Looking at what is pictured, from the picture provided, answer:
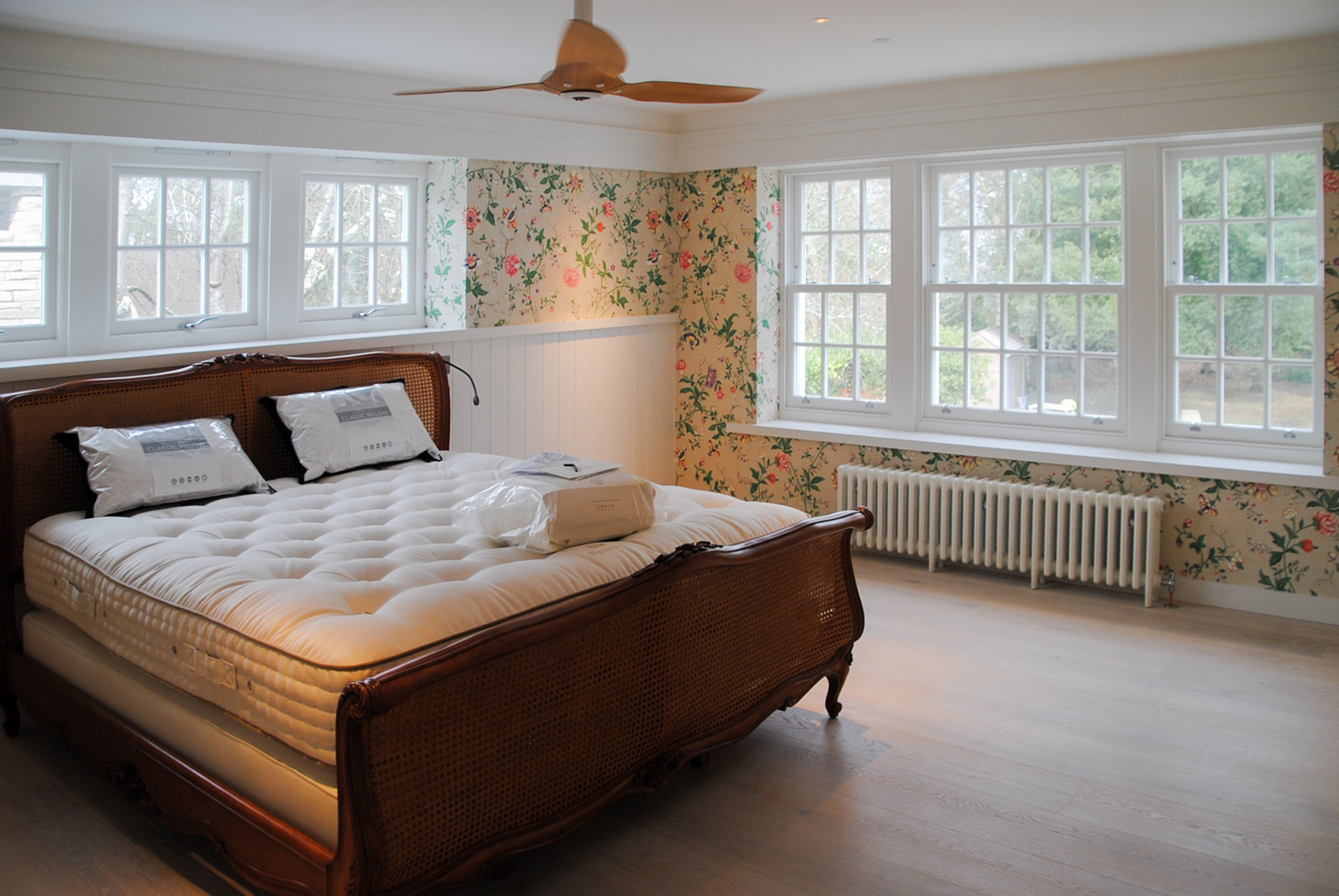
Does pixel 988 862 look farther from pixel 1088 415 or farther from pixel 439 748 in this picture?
pixel 1088 415

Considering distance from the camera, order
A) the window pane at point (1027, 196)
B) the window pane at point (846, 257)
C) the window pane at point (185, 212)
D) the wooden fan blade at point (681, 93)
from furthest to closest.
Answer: the window pane at point (846, 257) < the window pane at point (1027, 196) < the window pane at point (185, 212) < the wooden fan blade at point (681, 93)

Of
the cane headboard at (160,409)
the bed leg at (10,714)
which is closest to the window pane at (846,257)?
the cane headboard at (160,409)

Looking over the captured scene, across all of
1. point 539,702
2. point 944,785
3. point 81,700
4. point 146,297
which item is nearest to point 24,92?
point 146,297

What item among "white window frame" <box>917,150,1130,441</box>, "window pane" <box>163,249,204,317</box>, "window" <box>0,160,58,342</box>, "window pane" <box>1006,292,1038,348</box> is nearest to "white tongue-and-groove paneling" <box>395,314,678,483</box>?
"window pane" <box>163,249,204,317</box>

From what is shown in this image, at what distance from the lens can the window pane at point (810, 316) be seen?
596 centimetres

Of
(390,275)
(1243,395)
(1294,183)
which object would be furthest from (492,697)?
(1294,183)

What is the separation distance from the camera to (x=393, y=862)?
210cm

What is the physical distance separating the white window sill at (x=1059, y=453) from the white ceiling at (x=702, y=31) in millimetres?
1726

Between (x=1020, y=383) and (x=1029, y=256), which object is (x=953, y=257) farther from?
(x=1020, y=383)

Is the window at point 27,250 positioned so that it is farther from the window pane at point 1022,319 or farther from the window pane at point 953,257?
the window pane at point 1022,319

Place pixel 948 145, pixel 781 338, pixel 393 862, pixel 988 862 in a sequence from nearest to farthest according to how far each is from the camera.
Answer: pixel 393 862
pixel 988 862
pixel 948 145
pixel 781 338

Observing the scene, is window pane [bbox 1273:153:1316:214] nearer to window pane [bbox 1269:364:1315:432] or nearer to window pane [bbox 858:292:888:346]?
window pane [bbox 1269:364:1315:432]

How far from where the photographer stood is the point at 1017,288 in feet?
17.2

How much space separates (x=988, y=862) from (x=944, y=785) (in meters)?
0.42
